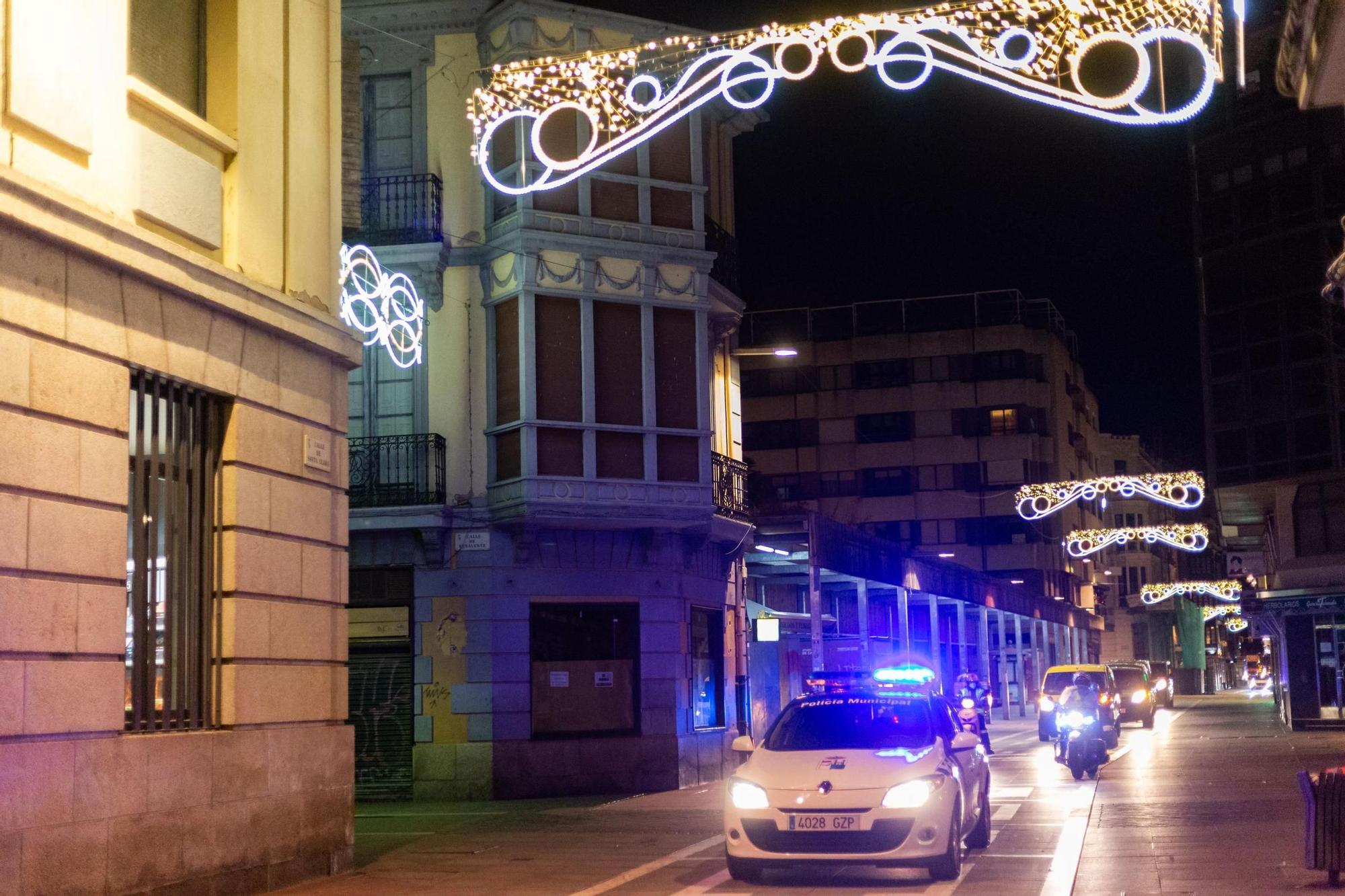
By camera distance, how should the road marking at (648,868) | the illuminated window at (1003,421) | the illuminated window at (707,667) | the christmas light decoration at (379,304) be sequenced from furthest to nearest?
the illuminated window at (1003,421)
the illuminated window at (707,667)
the christmas light decoration at (379,304)
the road marking at (648,868)

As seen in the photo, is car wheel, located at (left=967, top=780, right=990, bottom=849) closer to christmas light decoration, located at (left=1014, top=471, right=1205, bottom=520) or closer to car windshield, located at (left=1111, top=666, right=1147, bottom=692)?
christmas light decoration, located at (left=1014, top=471, right=1205, bottom=520)

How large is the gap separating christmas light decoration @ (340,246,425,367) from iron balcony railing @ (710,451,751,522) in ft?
22.2

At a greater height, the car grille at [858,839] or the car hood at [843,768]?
the car hood at [843,768]

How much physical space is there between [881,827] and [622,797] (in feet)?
40.7

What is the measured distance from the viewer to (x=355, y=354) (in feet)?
53.5

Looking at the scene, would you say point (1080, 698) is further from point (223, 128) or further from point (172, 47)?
point (172, 47)

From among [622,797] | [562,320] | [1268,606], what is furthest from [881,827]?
[1268,606]

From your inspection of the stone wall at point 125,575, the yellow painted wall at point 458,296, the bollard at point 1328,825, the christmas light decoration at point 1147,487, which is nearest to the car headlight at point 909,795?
the bollard at point 1328,825

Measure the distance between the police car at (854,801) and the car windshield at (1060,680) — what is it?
27.1 metres

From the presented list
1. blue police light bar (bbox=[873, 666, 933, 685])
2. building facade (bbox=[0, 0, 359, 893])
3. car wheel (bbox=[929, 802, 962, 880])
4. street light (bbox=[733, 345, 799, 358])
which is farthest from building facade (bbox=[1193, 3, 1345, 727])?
building facade (bbox=[0, 0, 359, 893])

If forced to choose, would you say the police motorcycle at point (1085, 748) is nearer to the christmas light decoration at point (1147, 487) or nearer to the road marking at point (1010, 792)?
the road marking at point (1010, 792)

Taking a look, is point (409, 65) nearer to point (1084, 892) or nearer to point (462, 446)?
point (462, 446)

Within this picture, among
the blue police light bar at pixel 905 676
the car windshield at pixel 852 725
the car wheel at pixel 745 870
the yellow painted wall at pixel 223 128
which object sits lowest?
the car wheel at pixel 745 870

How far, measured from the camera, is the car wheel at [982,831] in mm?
16328
